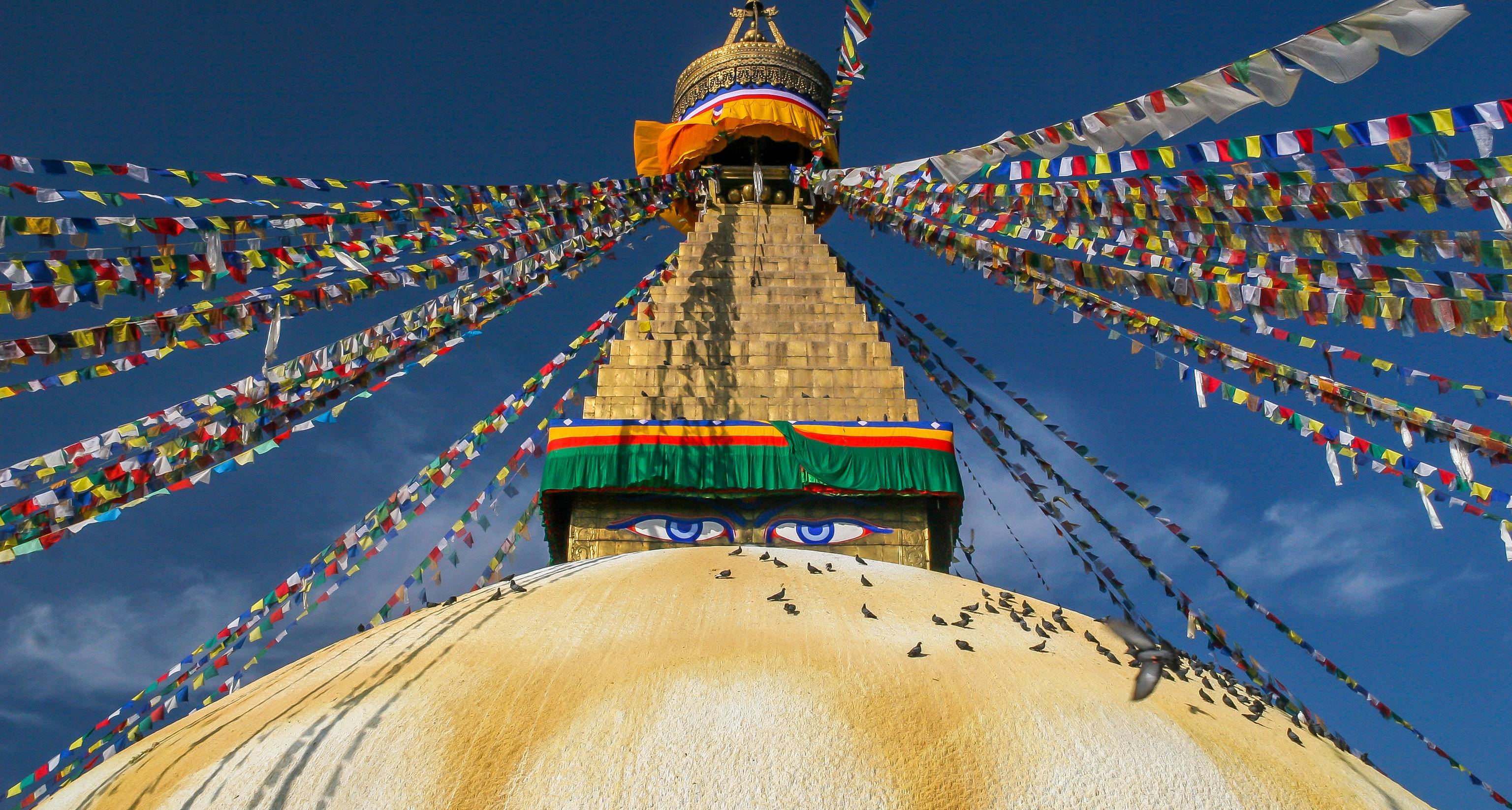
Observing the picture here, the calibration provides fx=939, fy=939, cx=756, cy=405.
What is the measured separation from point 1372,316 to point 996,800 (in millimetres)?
3093

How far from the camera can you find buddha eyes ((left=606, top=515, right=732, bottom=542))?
743 cm

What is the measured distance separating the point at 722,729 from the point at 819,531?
4534 mm

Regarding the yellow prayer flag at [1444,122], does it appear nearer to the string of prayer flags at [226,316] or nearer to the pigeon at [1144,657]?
the pigeon at [1144,657]

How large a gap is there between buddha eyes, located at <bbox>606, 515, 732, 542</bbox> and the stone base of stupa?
10.6 feet

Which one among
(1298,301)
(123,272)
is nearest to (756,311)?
(1298,301)

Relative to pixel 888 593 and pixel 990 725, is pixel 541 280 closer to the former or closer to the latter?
pixel 888 593

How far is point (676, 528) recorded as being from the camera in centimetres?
765

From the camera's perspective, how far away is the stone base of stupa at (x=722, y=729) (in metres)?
3.03

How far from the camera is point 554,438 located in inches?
312

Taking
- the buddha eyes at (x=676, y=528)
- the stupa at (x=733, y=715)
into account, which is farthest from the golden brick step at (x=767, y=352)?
the stupa at (x=733, y=715)

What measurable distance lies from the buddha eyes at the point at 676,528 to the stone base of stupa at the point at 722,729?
3225 millimetres

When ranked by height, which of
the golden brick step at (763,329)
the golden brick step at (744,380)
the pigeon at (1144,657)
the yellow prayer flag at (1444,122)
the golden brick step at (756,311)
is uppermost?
the yellow prayer flag at (1444,122)

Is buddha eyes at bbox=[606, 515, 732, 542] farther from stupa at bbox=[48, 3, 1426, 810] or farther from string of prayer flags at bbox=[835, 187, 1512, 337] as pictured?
string of prayer flags at bbox=[835, 187, 1512, 337]

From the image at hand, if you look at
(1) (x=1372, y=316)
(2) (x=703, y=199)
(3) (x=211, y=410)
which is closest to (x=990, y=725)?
(1) (x=1372, y=316)
